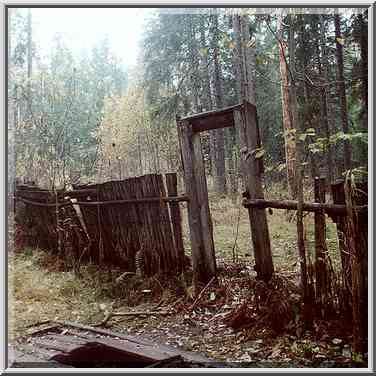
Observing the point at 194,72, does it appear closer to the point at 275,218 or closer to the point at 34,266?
the point at 275,218

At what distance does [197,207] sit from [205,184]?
21cm

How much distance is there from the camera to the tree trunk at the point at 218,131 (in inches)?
114

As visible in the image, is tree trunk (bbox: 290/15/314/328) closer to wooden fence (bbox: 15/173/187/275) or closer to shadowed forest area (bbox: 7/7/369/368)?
shadowed forest area (bbox: 7/7/369/368)

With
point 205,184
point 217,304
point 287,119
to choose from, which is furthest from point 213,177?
point 217,304

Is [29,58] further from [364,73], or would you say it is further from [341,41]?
[364,73]

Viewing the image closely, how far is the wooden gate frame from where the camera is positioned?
3029 millimetres

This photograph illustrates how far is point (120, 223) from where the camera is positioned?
3520 mm

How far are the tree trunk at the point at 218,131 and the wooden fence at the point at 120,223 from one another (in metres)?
0.35

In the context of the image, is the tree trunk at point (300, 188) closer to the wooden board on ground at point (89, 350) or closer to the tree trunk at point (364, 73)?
the tree trunk at point (364, 73)

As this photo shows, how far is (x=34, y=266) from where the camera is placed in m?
2.97

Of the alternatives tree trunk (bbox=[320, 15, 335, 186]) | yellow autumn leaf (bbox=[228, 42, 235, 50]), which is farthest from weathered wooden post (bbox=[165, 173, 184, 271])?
tree trunk (bbox=[320, 15, 335, 186])

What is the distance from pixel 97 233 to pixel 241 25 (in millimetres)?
1974

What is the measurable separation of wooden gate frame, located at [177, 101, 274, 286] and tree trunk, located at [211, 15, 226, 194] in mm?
118

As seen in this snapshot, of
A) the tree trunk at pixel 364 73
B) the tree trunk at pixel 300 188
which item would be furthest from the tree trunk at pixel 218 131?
the tree trunk at pixel 364 73
